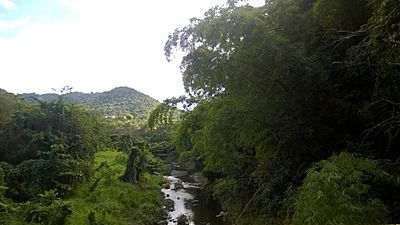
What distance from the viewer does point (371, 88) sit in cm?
786

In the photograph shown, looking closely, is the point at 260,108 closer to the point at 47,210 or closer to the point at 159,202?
the point at 47,210

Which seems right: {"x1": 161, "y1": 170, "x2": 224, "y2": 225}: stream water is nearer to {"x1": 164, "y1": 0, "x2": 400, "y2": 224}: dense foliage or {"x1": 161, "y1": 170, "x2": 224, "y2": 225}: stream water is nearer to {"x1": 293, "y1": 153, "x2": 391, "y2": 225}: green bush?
{"x1": 164, "y1": 0, "x2": 400, "y2": 224}: dense foliage

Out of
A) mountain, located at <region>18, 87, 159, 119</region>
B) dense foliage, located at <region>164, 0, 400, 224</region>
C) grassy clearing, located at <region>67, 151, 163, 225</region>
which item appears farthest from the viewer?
mountain, located at <region>18, 87, 159, 119</region>

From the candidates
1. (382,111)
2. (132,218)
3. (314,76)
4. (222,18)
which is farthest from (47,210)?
(382,111)

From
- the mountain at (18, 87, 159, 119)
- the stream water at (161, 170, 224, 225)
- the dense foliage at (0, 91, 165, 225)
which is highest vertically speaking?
the mountain at (18, 87, 159, 119)

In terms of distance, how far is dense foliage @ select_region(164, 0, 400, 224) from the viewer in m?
6.39

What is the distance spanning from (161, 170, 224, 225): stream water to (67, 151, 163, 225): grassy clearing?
1.12 meters

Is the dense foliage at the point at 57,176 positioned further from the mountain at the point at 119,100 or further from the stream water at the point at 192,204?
the mountain at the point at 119,100

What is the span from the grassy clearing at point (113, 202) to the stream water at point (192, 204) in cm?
112

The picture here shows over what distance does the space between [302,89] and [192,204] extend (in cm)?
1727

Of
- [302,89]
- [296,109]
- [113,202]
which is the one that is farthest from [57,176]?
[302,89]

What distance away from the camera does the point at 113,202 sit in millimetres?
20125

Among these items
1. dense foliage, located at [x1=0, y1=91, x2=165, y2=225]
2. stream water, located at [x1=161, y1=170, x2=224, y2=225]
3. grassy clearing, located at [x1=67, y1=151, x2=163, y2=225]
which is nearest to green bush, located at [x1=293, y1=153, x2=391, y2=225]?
dense foliage, located at [x1=0, y1=91, x2=165, y2=225]

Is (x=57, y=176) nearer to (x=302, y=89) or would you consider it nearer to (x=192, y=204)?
(x=192, y=204)
